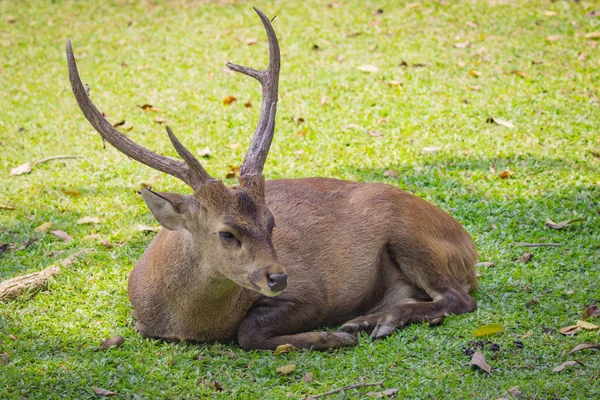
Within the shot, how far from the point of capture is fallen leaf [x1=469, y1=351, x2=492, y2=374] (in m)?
4.52

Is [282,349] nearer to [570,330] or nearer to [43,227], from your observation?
[570,330]

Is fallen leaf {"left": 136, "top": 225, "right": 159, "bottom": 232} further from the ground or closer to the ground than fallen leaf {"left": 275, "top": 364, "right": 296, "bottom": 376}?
closer to the ground

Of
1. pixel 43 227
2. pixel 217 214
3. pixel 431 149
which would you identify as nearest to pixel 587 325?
pixel 217 214

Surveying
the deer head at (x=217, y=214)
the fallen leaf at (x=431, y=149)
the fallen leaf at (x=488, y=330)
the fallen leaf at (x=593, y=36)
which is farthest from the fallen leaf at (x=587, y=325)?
the fallen leaf at (x=593, y=36)

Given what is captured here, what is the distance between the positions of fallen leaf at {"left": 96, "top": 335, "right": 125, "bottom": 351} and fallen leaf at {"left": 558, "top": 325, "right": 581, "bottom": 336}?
2.74 m

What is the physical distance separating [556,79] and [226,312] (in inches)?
248

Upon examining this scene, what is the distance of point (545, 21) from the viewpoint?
37.7 feet

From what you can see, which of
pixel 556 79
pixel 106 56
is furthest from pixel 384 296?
pixel 106 56

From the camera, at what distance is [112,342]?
5.08 m

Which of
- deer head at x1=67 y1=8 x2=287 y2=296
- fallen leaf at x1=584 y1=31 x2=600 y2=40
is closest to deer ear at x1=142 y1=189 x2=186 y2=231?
deer head at x1=67 y1=8 x2=287 y2=296

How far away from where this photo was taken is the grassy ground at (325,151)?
4711 mm

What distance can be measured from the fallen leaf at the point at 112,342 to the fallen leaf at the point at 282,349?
3.24 ft

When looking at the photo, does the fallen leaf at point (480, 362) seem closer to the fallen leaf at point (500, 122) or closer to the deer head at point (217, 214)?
the deer head at point (217, 214)

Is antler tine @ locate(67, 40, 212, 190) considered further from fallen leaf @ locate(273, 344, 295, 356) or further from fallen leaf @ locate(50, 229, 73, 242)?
fallen leaf @ locate(50, 229, 73, 242)
